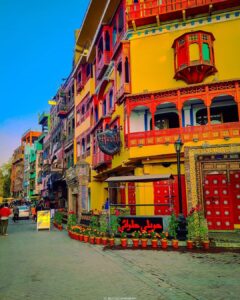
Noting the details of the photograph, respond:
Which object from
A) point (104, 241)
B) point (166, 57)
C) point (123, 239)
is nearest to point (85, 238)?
point (104, 241)

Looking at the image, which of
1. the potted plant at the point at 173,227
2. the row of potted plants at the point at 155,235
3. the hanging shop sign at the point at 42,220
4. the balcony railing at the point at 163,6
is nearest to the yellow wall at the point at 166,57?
the balcony railing at the point at 163,6

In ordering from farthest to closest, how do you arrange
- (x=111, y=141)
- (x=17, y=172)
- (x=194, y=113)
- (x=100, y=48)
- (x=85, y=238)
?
(x=17, y=172), (x=100, y=48), (x=111, y=141), (x=194, y=113), (x=85, y=238)

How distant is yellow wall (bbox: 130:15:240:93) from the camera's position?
16.4 meters

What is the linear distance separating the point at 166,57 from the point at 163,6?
9.46 feet

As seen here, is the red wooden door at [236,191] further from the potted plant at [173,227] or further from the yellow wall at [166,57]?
the yellow wall at [166,57]

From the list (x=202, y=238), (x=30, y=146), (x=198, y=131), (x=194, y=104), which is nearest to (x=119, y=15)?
(x=194, y=104)

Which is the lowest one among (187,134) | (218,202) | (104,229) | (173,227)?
(104,229)

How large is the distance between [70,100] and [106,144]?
18.0 metres

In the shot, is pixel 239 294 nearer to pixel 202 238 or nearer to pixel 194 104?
pixel 202 238

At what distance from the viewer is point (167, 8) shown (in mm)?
17344

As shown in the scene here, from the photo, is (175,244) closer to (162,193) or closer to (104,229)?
(104,229)

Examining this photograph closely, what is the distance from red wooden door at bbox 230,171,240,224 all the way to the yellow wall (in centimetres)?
511

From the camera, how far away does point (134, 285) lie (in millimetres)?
6547

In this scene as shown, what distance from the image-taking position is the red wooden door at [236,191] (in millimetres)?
15234
